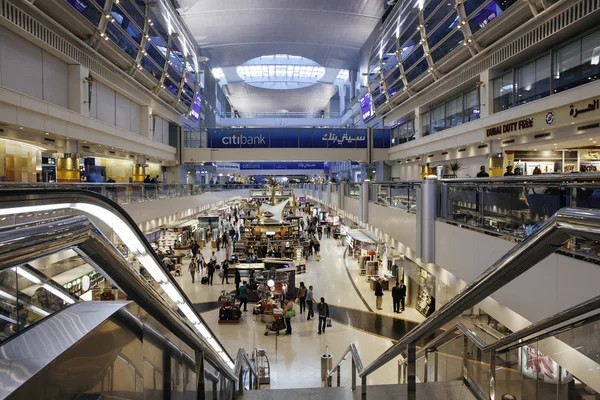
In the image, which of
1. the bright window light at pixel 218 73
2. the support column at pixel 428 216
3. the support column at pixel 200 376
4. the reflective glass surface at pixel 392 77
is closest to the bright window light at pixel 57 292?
the support column at pixel 200 376

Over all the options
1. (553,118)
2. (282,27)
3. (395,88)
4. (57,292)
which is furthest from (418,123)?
(57,292)

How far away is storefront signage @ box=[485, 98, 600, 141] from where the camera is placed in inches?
435

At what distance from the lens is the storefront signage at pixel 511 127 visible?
45.7 ft

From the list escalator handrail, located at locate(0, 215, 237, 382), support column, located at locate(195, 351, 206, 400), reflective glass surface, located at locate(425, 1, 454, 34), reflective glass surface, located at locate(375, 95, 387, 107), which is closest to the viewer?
escalator handrail, located at locate(0, 215, 237, 382)

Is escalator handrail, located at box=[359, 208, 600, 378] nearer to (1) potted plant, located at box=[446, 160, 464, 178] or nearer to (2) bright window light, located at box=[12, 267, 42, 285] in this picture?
(2) bright window light, located at box=[12, 267, 42, 285]

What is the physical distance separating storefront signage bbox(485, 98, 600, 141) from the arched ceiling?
1787 centimetres

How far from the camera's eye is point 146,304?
2229 millimetres

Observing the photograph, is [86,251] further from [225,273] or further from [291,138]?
[291,138]

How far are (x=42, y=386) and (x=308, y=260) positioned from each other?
875 inches

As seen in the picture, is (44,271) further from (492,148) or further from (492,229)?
(492,148)

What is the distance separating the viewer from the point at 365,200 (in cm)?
1372

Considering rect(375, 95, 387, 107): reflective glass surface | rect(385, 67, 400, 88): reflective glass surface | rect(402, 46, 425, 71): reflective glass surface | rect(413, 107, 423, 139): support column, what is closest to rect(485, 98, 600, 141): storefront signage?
rect(402, 46, 425, 71): reflective glass surface

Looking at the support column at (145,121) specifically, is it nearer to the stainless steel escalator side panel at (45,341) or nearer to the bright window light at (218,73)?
the bright window light at (218,73)

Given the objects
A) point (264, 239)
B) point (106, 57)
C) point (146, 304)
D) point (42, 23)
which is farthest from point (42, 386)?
point (264, 239)
